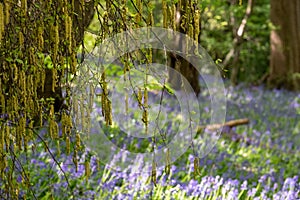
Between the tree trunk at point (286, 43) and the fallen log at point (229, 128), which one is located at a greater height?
the tree trunk at point (286, 43)

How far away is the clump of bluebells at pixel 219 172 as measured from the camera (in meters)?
4.54

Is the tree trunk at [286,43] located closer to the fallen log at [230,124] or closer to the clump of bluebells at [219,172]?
the clump of bluebells at [219,172]

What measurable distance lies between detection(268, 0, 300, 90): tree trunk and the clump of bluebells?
110 inches

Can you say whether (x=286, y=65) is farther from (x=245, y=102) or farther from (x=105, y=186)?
(x=105, y=186)

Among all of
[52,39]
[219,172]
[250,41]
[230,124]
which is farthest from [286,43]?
[52,39]

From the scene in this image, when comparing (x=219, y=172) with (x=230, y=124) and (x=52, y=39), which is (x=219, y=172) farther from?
(x=52, y=39)

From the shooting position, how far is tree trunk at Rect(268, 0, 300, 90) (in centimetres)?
1346

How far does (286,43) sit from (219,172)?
838 cm

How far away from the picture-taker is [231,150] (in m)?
7.11

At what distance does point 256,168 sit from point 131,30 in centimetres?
400

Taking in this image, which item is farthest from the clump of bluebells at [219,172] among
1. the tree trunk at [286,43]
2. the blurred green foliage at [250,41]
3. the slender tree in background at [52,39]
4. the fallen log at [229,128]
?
the blurred green foliage at [250,41]

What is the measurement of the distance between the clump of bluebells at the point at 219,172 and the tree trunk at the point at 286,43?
280cm

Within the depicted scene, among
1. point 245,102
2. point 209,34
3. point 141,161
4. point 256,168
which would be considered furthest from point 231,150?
point 209,34

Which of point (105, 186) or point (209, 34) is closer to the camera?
point (105, 186)
